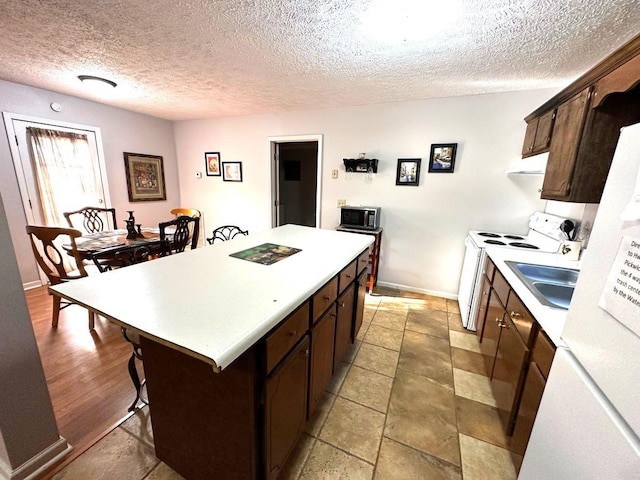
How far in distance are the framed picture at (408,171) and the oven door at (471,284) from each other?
0.98 meters

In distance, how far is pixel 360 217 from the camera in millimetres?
3338

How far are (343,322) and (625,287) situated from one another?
1365 mm

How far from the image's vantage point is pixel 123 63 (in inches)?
88.1

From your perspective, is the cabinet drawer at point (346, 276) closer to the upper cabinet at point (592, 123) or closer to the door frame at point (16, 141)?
the upper cabinet at point (592, 123)

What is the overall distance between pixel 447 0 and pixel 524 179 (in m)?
2.18

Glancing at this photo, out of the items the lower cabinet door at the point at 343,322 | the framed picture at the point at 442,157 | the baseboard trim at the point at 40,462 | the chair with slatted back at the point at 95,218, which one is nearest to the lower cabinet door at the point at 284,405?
the lower cabinet door at the point at 343,322

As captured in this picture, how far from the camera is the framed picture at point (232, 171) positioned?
14.0ft

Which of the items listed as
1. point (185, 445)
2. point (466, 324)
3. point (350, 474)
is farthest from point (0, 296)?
point (466, 324)

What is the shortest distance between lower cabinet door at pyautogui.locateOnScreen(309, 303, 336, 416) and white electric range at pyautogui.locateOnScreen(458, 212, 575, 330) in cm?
166

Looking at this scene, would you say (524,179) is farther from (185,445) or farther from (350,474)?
(185,445)

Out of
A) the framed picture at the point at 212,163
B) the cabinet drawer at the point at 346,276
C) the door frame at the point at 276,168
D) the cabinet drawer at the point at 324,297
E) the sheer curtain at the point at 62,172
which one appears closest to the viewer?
the cabinet drawer at the point at 324,297

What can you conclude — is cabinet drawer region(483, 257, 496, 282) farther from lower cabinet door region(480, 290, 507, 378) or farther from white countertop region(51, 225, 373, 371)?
white countertop region(51, 225, 373, 371)

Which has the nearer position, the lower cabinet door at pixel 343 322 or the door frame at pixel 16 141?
the lower cabinet door at pixel 343 322

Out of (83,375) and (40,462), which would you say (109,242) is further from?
(40,462)
